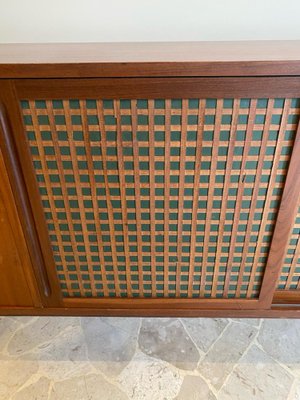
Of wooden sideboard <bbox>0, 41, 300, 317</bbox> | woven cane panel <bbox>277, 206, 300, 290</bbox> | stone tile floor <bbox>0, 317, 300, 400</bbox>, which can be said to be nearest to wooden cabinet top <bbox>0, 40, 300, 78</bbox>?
wooden sideboard <bbox>0, 41, 300, 317</bbox>

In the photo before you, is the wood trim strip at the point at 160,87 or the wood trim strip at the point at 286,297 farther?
the wood trim strip at the point at 286,297

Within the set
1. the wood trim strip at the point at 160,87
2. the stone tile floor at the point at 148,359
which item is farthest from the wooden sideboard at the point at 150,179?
the stone tile floor at the point at 148,359

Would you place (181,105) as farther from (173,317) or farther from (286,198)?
(173,317)

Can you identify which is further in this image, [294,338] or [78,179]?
[294,338]

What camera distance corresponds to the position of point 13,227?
38.2 inches

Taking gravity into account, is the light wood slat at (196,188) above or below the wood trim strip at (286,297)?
above

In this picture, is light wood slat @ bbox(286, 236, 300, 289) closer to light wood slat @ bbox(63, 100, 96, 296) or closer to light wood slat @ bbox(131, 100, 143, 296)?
light wood slat @ bbox(131, 100, 143, 296)

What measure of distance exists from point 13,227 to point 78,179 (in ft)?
0.89

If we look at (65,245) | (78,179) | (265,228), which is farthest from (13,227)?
(265,228)

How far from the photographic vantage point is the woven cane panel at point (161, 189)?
0.80 metres

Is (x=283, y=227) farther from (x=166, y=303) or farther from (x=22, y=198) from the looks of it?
(x=22, y=198)

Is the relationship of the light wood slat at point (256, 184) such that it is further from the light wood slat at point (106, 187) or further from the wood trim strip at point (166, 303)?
the light wood slat at point (106, 187)

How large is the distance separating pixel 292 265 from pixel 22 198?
88cm

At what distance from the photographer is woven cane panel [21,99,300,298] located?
2.62 feet
